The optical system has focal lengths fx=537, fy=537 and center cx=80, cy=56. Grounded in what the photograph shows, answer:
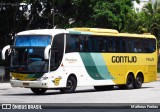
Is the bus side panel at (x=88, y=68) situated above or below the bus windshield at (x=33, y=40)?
below

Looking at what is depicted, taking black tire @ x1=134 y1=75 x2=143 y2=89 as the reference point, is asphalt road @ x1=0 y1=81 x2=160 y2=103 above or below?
above

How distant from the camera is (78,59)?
28.5 m

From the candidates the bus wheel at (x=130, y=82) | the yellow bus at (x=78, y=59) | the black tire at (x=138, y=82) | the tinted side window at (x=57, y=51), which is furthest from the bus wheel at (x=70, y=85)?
the black tire at (x=138, y=82)

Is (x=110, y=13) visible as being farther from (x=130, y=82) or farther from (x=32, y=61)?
(x=32, y=61)

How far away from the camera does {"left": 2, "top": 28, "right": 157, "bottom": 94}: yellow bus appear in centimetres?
2652

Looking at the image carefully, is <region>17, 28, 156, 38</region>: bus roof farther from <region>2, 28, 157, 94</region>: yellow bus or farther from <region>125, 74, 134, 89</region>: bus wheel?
<region>125, 74, 134, 89</region>: bus wheel

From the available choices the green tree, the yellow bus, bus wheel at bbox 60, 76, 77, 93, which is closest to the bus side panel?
the yellow bus

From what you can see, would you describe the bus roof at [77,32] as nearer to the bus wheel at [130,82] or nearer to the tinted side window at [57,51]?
the tinted side window at [57,51]

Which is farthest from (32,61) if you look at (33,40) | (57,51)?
(57,51)

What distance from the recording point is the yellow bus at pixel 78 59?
26.5 m

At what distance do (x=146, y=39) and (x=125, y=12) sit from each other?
43.0 feet

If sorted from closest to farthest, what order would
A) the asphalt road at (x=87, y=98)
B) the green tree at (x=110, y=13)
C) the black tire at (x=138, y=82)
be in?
the asphalt road at (x=87, y=98), the black tire at (x=138, y=82), the green tree at (x=110, y=13)

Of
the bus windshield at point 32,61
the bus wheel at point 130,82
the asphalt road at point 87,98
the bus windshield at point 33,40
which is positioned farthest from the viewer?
the bus wheel at point 130,82

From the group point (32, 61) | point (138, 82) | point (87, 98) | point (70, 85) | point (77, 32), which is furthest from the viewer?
point (138, 82)
